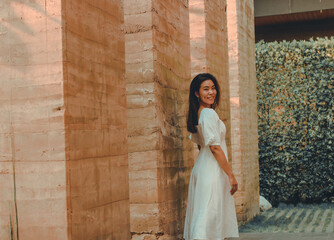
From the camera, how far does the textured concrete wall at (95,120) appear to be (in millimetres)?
2865

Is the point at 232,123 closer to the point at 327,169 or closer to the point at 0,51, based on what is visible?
the point at 327,169

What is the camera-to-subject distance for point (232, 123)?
777cm

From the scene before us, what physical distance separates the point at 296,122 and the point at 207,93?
5.75 meters

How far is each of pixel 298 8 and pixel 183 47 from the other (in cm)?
877

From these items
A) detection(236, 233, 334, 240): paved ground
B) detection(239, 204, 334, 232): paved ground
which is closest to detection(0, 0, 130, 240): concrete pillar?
detection(236, 233, 334, 240): paved ground

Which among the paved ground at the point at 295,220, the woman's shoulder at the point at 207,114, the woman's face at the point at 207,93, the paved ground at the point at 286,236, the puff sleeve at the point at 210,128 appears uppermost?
the woman's face at the point at 207,93

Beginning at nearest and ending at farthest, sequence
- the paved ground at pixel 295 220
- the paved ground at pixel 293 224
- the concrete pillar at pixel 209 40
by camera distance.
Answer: the concrete pillar at pixel 209 40 < the paved ground at pixel 293 224 < the paved ground at pixel 295 220

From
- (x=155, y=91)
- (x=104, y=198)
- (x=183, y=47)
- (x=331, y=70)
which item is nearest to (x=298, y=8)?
(x=331, y=70)

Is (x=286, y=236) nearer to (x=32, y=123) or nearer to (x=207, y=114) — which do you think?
(x=207, y=114)

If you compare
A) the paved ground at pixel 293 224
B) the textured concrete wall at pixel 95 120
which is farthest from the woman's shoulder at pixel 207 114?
the paved ground at pixel 293 224

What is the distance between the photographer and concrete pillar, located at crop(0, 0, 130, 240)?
A: 281 centimetres

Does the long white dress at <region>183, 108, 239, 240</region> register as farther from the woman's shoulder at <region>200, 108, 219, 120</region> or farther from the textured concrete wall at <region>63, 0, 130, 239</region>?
the textured concrete wall at <region>63, 0, 130, 239</region>

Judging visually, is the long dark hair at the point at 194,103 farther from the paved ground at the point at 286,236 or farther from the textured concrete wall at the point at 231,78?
the paved ground at the point at 286,236

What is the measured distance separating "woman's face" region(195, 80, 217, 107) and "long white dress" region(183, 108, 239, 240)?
17 cm
